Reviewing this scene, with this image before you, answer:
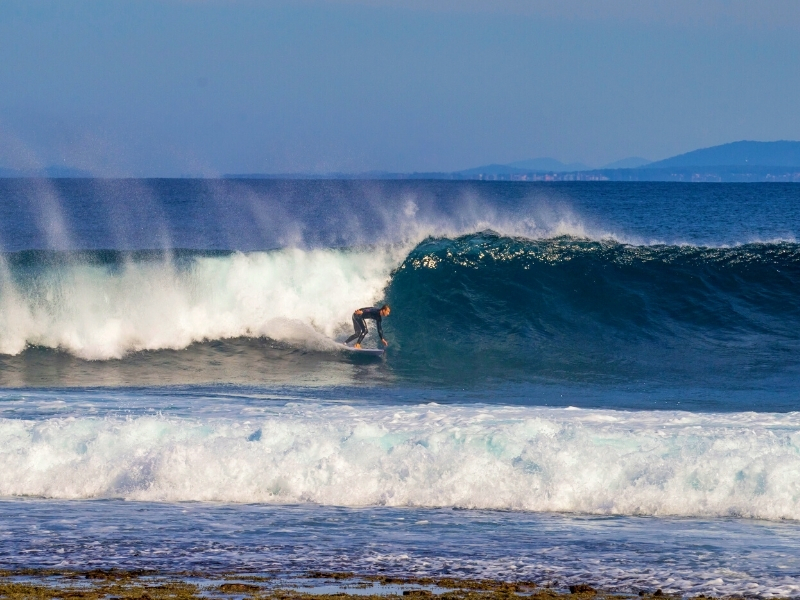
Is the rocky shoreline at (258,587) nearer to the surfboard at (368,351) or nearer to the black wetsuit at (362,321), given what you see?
the surfboard at (368,351)

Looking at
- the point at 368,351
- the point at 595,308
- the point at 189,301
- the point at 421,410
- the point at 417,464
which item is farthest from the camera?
the point at 595,308

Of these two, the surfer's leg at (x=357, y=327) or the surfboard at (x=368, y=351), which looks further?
the surfer's leg at (x=357, y=327)

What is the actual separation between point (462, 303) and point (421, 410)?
8673mm

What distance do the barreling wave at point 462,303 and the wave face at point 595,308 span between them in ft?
0.13

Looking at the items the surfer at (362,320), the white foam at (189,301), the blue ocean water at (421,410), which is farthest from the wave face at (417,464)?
the white foam at (189,301)

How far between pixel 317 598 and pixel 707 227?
165 ft

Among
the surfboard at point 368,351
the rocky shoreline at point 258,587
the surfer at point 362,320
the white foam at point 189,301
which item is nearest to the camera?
the rocky shoreline at point 258,587

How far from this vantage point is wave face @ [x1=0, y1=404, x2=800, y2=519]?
805 centimetres

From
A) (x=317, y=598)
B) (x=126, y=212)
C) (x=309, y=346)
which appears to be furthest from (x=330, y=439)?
(x=126, y=212)

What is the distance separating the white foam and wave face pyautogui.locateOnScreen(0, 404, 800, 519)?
7.21 metres

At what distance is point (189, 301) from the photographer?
59.1 ft

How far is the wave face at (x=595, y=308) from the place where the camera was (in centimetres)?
1603

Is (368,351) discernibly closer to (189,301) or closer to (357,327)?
(357,327)

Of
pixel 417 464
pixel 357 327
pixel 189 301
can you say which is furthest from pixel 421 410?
pixel 189 301
